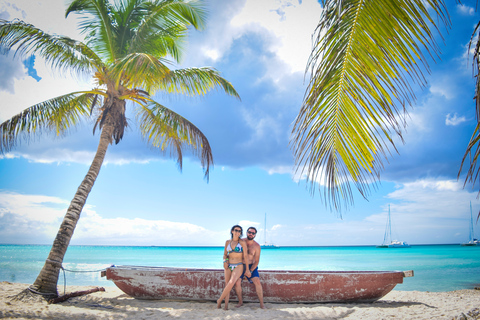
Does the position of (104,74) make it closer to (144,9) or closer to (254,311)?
(144,9)

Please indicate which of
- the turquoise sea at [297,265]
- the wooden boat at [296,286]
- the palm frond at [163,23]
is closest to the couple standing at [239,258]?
the wooden boat at [296,286]

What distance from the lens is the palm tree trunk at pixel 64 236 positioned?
646 cm

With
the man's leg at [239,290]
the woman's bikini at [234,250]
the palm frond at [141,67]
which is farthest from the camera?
the palm frond at [141,67]

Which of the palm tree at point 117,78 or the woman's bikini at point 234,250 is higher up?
the palm tree at point 117,78

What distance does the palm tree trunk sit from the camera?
6457 mm

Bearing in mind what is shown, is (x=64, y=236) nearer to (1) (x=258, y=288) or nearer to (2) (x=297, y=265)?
(1) (x=258, y=288)

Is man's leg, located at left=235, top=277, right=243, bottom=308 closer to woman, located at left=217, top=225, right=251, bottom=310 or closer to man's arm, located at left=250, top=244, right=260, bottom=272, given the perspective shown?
woman, located at left=217, top=225, right=251, bottom=310

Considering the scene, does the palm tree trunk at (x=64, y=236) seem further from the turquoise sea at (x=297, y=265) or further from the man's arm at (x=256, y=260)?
the man's arm at (x=256, y=260)

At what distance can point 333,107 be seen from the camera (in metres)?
2.20

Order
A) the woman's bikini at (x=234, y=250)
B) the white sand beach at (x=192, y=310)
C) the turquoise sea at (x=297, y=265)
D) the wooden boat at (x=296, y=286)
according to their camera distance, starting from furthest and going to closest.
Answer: the turquoise sea at (x=297, y=265), the wooden boat at (x=296, y=286), the woman's bikini at (x=234, y=250), the white sand beach at (x=192, y=310)

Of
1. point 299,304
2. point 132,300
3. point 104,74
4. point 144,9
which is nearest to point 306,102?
point 299,304

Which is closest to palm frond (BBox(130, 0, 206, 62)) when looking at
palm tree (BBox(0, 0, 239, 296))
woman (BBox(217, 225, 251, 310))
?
palm tree (BBox(0, 0, 239, 296))

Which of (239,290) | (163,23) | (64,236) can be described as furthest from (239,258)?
(163,23)

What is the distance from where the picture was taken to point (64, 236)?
6715 mm
